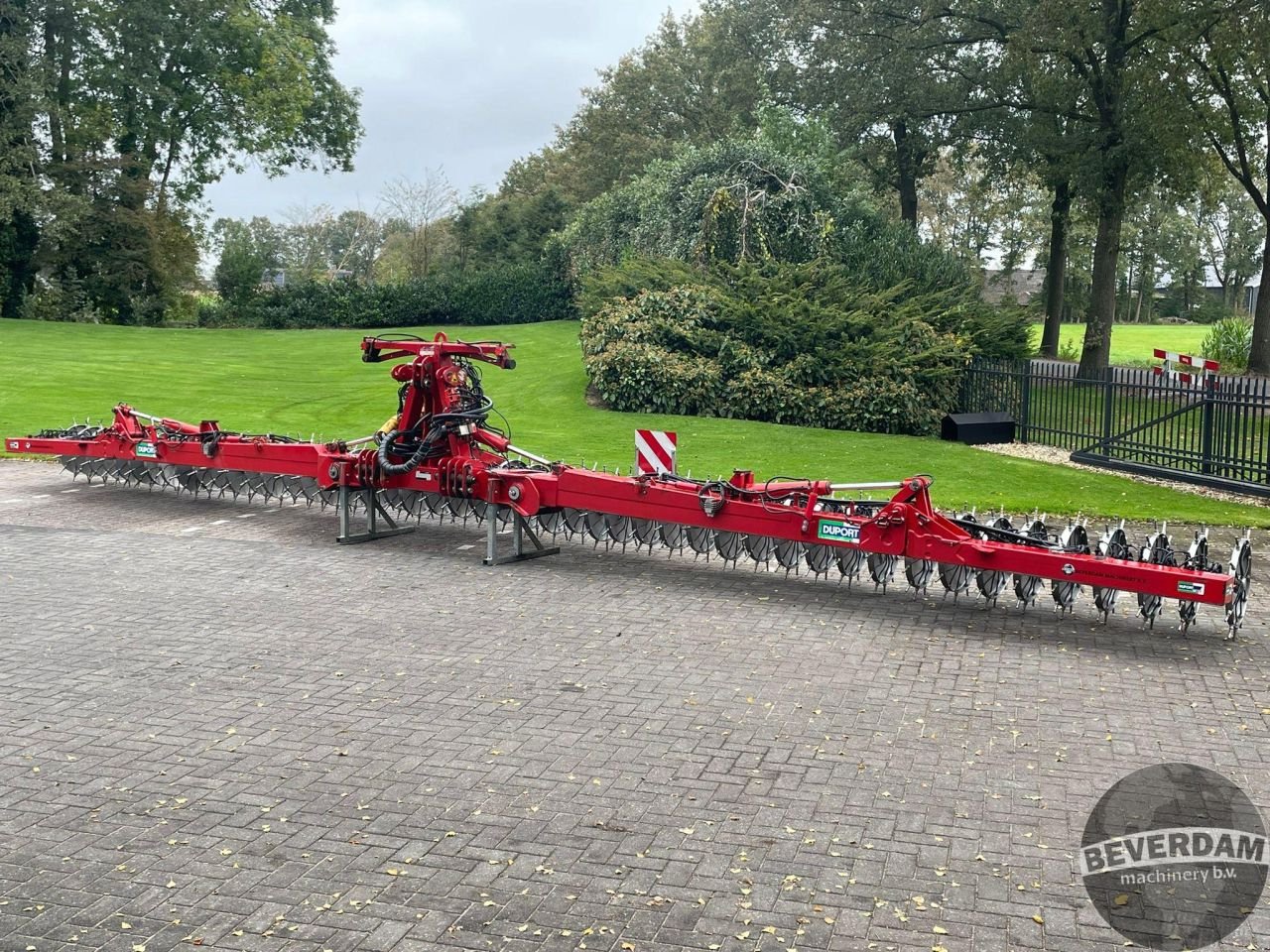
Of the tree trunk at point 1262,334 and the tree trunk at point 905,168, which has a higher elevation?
the tree trunk at point 905,168

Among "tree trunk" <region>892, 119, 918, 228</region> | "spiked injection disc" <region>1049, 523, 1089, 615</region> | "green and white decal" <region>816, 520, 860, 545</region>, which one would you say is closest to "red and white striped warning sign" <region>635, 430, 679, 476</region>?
"green and white decal" <region>816, 520, 860, 545</region>

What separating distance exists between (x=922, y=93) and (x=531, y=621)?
2410cm

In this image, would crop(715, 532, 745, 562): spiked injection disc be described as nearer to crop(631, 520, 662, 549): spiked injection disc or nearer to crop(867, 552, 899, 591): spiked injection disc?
crop(631, 520, 662, 549): spiked injection disc

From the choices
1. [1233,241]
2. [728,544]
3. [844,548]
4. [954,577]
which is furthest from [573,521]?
[1233,241]

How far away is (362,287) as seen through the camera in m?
45.3

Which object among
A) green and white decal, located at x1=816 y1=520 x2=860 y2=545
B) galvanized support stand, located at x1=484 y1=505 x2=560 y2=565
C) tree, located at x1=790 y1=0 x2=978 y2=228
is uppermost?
tree, located at x1=790 y1=0 x2=978 y2=228

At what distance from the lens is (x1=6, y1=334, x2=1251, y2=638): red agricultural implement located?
27.6 ft

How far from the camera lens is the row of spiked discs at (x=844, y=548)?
8.55 meters

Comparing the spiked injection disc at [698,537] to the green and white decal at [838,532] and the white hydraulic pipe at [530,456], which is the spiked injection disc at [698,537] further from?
the green and white decal at [838,532]

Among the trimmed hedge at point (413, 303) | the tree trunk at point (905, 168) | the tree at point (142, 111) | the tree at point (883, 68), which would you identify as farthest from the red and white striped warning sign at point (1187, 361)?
the tree at point (142, 111)

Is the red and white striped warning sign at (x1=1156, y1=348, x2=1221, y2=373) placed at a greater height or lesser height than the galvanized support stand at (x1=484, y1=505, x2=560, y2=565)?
greater

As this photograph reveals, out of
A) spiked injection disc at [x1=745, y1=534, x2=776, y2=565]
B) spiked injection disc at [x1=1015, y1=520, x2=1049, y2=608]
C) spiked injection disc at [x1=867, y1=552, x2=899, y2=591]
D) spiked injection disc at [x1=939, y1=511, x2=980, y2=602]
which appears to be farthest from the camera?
spiked injection disc at [x1=745, y1=534, x2=776, y2=565]

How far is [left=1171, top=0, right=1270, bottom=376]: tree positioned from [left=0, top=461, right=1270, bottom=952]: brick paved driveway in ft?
50.9

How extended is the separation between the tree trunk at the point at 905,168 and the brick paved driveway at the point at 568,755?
25530 millimetres
